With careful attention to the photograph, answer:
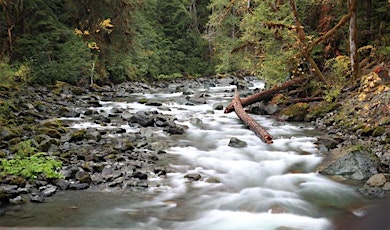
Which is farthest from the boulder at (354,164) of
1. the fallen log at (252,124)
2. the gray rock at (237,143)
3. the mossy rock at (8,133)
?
the mossy rock at (8,133)

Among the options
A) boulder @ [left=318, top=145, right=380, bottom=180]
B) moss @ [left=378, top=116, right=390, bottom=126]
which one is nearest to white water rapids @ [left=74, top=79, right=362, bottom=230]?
boulder @ [left=318, top=145, right=380, bottom=180]

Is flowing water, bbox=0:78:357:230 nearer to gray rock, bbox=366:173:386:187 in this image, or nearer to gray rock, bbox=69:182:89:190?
gray rock, bbox=69:182:89:190

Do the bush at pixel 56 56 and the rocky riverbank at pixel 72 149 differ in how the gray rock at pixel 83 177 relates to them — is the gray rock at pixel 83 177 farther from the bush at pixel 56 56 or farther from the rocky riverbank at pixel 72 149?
the bush at pixel 56 56

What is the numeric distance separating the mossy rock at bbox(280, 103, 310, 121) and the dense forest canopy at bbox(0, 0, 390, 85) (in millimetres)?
1324

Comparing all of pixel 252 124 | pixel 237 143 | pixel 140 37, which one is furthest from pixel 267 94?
pixel 140 37

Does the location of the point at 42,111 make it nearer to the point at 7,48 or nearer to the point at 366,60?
the point at 7,48

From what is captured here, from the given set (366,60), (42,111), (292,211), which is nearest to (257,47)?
(366,60)

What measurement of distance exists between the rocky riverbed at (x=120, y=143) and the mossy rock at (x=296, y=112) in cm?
3

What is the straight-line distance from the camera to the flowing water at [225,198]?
5.39 metres

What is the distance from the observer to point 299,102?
45.3 ft

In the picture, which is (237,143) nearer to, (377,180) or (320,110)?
(377,180)

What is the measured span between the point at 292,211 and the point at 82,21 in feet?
62.5

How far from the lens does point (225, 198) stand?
638cm

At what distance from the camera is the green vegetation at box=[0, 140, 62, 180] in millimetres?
6453
